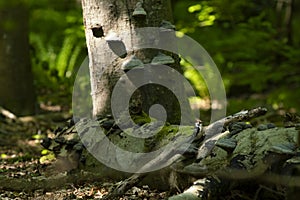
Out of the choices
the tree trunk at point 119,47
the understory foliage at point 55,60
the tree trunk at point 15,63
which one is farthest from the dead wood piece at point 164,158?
the understory foliage at point 55,60

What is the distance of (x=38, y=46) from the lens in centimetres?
912

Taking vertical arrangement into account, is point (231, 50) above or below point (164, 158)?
above

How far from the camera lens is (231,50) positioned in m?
7.71

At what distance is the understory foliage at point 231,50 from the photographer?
683 cm

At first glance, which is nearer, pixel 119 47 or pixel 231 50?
pixel 119 47

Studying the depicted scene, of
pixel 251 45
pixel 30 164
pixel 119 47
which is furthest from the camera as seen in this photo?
pixel 251 45

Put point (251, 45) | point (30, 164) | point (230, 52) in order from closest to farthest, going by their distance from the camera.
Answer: point (30, 164), point (251, 45), point (230, 52)

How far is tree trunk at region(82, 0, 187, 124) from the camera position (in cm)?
360

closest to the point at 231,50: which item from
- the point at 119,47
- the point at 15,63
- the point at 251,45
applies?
the point at 251,45

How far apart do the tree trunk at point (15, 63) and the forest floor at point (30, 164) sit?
1.30ft

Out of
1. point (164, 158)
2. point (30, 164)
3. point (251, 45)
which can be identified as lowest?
point (30, 164)

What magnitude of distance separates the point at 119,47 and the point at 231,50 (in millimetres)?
4387

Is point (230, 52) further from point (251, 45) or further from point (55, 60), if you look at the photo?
point (55, 60)

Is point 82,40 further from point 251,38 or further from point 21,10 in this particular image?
point 251,38
